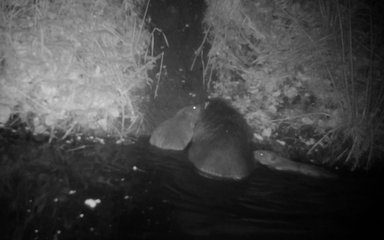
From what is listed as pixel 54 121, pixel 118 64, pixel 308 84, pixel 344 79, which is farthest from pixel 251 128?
pixel 54 121

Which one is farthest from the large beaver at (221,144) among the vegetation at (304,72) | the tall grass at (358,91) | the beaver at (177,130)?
the tall grass at (358,91)

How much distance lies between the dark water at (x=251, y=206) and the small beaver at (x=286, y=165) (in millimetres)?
122

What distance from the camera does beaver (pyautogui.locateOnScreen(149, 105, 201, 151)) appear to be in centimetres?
436

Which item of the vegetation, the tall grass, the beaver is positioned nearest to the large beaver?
the beaver

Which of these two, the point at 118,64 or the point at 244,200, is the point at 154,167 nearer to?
the point at 244,200

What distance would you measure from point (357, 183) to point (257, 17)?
11.1ft

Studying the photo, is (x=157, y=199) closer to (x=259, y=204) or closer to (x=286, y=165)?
(x=259, y=204)

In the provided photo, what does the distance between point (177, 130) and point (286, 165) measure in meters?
1.79

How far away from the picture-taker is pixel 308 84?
514cm

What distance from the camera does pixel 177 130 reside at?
14.8ft

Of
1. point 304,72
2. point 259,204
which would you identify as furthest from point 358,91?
point 259,204

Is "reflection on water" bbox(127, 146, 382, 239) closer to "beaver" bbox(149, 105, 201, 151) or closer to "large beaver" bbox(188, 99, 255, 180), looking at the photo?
"large beaver" bbox(188, 99, 255, 180)

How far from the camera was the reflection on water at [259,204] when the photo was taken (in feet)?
9.51

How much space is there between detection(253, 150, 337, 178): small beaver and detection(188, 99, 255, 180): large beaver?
0.21m
